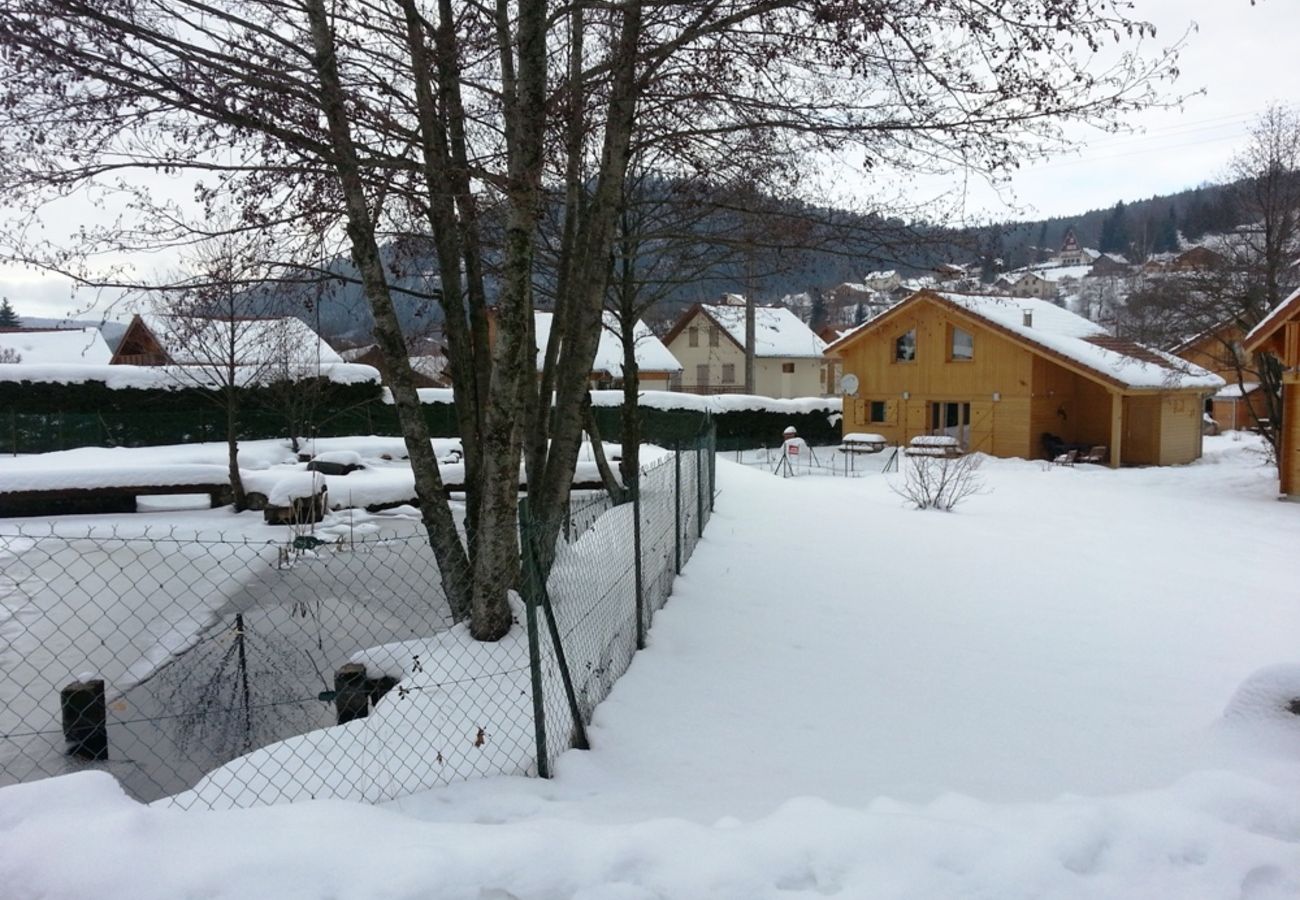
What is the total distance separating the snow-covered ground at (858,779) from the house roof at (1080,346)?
668 inches

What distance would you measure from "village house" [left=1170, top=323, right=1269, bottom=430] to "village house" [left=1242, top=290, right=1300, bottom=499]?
149 centimetres

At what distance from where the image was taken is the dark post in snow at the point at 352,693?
5.06m

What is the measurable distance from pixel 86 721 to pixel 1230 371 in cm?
4433

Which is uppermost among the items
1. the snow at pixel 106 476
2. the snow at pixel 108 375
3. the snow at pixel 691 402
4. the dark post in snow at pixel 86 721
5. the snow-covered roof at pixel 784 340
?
the snow-covered roof at pixel 784 340

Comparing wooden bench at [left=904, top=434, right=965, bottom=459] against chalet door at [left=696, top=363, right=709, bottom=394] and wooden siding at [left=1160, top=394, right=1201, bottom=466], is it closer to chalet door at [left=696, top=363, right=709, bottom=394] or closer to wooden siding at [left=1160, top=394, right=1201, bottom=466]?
wooden siding at [left=1160, top=394, right=1201, bottom=466]

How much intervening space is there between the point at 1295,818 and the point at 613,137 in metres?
5.71

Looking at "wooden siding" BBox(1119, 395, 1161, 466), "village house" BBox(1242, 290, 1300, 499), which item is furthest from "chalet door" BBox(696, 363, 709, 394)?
"village house" BBox(1242, 290, 1300, 499)

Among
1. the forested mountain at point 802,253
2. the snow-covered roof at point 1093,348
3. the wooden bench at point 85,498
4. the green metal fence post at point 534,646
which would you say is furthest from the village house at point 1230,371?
the wooden bench at point 85,498

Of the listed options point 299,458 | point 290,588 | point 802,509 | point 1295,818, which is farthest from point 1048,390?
point 1295,818

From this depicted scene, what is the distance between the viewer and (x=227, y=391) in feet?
56.2

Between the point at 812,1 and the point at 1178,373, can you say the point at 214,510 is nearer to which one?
the point at 812,1

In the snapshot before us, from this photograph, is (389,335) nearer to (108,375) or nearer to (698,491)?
(698,491)

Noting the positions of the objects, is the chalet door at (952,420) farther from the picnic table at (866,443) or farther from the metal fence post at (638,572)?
the metal fence post at (638,572)

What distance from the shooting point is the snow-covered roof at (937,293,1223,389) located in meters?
24.8
